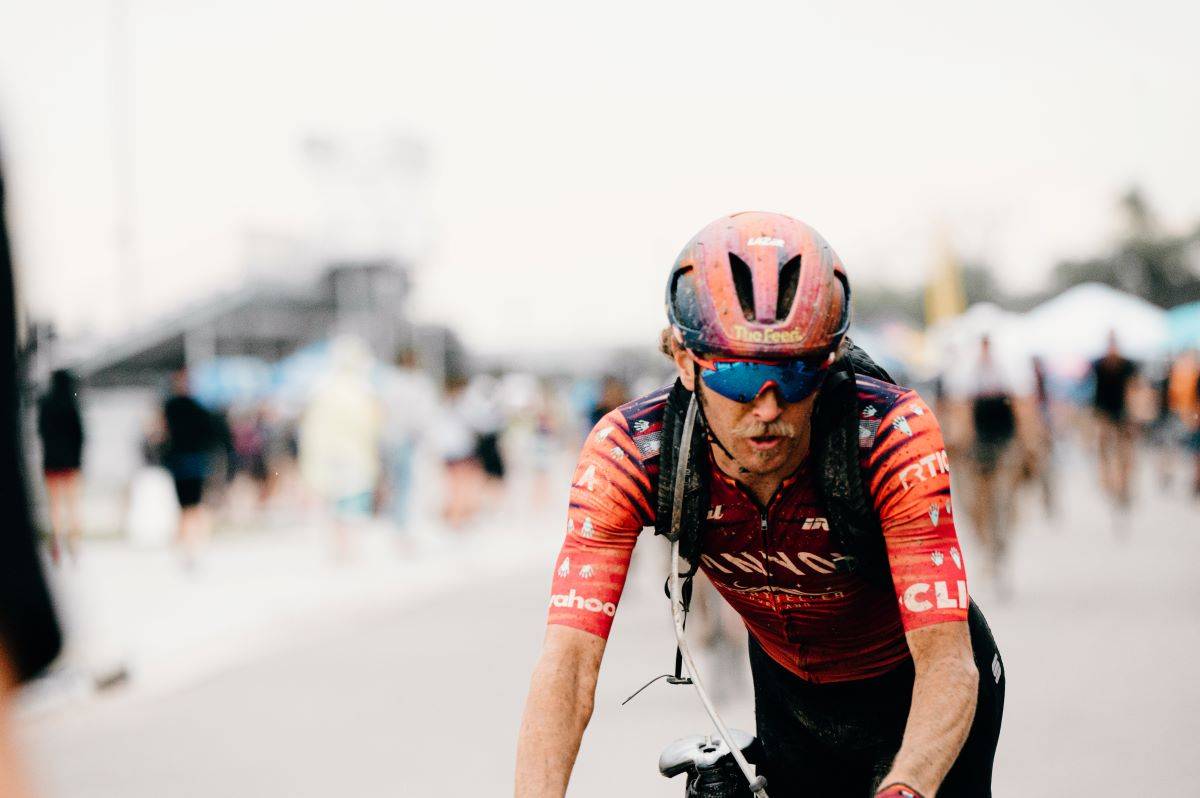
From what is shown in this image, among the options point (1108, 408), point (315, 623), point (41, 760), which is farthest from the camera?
point (1108, 408)

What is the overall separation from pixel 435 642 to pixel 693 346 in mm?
7111

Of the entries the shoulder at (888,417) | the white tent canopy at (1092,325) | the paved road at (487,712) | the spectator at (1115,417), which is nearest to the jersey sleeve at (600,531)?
the shoulder at (888,417)

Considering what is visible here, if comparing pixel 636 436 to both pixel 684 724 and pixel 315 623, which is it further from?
pixel 315 623

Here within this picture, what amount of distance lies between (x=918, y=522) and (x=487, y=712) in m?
5.02

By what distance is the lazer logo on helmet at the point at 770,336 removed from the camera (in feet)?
8.30

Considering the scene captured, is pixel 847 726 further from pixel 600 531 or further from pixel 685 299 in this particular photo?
pixel 685 299

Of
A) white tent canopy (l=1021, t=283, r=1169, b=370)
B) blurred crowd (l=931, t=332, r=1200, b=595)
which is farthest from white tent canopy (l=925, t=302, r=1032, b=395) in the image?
white tent canopy (l=1021, t=283, r=1169, b=370)

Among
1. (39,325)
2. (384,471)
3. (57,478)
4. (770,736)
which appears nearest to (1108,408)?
(384,471)

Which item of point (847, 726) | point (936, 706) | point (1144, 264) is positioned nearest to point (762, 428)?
point (936, 706)

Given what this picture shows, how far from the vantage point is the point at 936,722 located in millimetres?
2420

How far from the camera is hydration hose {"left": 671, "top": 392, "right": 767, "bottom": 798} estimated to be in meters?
2.46

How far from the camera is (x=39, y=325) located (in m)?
1.31

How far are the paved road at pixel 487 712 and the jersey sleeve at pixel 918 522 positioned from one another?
10.1 feet

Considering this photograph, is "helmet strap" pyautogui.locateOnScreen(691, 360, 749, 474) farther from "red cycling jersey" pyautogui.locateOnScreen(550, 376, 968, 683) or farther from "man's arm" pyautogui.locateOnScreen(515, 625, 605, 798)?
"man's arm" pyautogui.locateOnScreen(515, 625, 605, 798)
